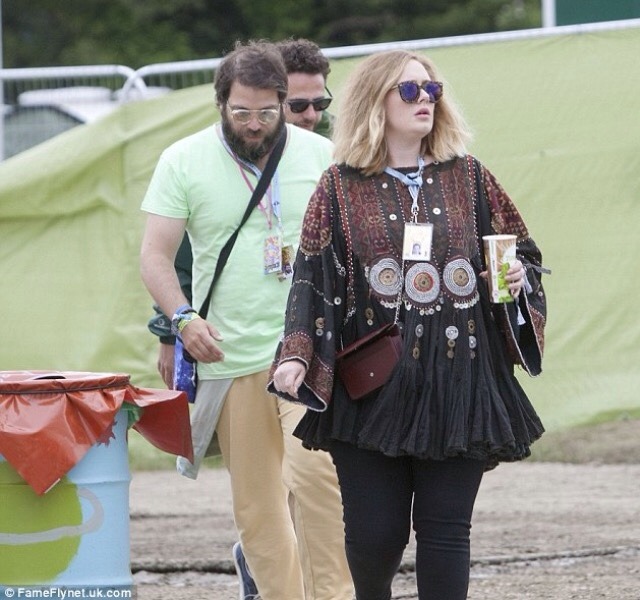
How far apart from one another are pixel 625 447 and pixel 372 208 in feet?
18.1

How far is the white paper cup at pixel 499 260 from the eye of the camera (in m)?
3.95

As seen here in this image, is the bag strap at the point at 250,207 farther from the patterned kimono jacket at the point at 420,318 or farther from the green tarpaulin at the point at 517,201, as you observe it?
the green tarpaulin at the point at 517,201

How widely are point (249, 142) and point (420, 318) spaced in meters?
1.06

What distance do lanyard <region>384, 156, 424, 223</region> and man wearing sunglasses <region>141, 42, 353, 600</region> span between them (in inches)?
28.7

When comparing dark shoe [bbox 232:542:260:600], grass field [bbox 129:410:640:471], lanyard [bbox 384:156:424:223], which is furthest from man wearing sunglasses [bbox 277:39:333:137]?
grass field [bbox 129:410:640:471]

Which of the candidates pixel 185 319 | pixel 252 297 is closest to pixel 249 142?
pixel 252 297

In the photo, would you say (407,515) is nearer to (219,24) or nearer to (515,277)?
(515,277)

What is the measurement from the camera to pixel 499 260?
3957 mm

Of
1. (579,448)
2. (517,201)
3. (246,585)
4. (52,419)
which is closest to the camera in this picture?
(52,419)

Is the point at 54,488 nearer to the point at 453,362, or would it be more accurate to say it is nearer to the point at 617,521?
the point at 453,362

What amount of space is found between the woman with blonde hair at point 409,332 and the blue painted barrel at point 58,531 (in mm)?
661

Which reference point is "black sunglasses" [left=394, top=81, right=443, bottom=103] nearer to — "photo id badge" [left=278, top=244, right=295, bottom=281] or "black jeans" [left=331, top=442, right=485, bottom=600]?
"photo id badge" [left=278, top=244, right=295, bottom=281]

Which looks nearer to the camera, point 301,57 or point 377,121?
point 377,121

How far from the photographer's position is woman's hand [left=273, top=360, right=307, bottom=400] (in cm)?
404
